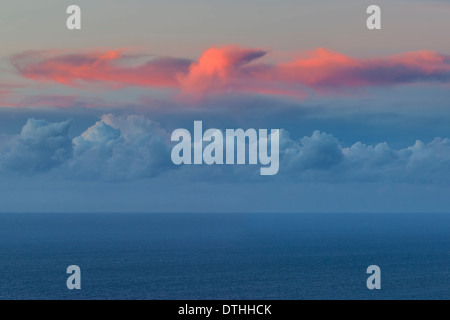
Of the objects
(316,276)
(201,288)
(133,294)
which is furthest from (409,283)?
(133,294)

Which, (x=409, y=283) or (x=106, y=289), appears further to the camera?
(x=409, y=283)

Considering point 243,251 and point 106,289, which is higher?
point 243,251

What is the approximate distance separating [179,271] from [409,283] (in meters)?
59.0

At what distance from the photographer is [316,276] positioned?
13712 cm
